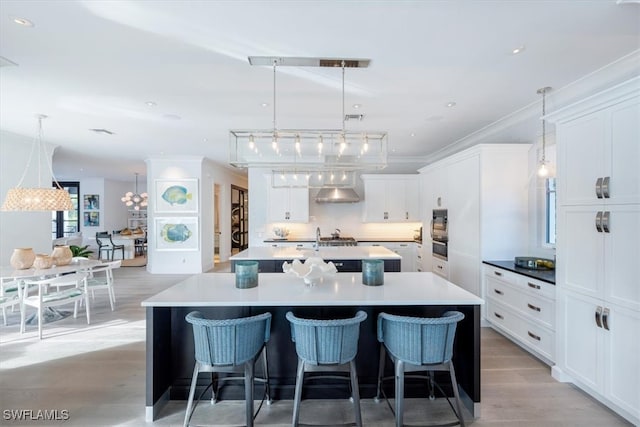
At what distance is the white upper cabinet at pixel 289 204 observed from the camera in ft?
22.4

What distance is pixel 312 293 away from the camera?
7.41 feet

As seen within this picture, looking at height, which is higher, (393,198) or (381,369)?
(393,198)

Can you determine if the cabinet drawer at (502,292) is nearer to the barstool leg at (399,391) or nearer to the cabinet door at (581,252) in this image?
the cabinet door at (581,252)

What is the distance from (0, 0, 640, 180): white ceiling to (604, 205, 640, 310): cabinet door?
1.35 m

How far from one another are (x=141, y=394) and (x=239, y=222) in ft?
29.9

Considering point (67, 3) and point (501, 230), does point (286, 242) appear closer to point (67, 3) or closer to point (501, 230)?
point (501, 230)

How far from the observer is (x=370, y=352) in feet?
7.89

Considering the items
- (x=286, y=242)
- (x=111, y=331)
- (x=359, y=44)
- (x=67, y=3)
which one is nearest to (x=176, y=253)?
(x=286, y=242)

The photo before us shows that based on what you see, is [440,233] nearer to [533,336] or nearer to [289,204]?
[533,336]

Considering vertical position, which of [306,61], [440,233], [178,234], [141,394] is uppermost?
[306,61]

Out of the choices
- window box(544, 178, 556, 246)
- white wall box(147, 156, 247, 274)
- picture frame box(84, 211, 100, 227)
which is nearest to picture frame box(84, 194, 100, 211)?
picture frame box(84, 211, 100, 227)

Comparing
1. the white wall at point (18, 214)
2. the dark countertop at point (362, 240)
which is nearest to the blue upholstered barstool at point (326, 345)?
the dark countertop at point (362, 240)

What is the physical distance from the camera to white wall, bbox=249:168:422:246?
7.22 meters

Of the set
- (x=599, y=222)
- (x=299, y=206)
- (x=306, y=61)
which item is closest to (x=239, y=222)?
(x=299, y=206)
